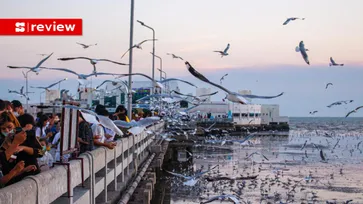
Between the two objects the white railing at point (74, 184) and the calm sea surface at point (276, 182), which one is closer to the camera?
the white railing at point (74, 184)

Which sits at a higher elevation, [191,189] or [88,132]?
[88,132]

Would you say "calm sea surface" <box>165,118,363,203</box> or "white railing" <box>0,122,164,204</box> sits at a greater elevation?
"white railing" <box>0,122,164,204</box>

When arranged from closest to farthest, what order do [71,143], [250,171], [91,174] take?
[71,143] → [91,174] → [250,171]

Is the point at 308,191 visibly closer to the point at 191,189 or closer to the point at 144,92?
the point at 191,189

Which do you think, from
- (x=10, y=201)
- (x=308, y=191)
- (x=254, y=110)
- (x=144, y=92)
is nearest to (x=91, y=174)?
(x=10, y=201)

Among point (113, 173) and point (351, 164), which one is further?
point (351, 164)

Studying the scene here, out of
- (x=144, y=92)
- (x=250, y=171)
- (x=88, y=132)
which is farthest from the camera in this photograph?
(x=144, y=92)

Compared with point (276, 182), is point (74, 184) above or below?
above

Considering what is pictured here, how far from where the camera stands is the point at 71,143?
718cm

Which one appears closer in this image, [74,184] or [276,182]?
[74,184]

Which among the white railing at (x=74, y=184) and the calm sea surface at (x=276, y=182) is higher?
the white railing at (x=74, y=184)

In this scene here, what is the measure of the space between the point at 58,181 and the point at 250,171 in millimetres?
29110

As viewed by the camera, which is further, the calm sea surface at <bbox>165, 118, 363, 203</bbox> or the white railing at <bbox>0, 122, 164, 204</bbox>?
the calm sea surface at <bbox>165, 118, 363, 203</bbox>

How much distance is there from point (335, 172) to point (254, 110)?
7357 centimetres
